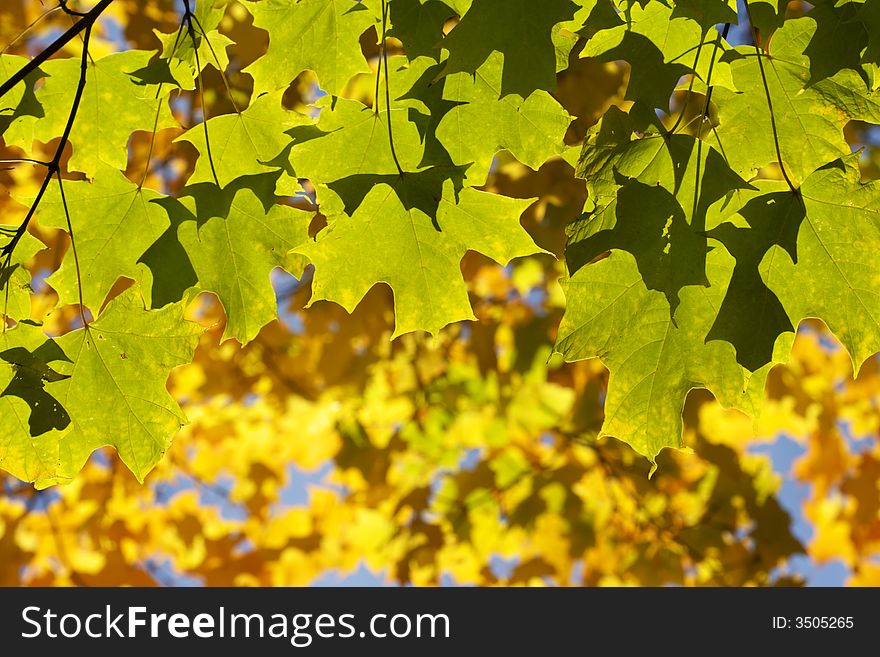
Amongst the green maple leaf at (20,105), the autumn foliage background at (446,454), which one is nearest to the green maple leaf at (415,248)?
the green maple leaf at (20,105)

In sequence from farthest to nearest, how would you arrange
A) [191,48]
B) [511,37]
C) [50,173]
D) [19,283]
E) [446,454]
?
[446,454]
[191,48]
[19,283]
[50,173]
[511,37]

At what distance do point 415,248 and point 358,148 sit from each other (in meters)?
0.23

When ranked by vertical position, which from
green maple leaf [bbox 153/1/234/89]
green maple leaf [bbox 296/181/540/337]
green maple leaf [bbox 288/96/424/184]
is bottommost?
green maple leaf [bbox 296/181/540/337]

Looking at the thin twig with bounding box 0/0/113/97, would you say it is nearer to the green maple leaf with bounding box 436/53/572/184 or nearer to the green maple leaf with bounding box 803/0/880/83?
the green maple leaf with bounding box 436/53/572/184

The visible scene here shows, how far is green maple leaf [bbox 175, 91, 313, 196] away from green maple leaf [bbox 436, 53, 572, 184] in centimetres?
38

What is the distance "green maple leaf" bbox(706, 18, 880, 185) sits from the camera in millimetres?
1507

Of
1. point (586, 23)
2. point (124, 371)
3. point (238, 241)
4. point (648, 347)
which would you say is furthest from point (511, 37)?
point (124, 371)

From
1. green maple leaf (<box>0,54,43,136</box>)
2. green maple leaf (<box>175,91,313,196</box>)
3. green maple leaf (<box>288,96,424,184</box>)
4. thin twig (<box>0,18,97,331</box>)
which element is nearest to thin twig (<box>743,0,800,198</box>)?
green maple leaf (<box>288,96,424,184</box>)

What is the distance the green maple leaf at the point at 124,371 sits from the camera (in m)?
1.64

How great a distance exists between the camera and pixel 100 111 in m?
1.87

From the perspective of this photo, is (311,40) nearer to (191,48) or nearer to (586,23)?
(191,48)

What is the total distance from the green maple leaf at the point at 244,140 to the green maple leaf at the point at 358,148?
7.9 inches

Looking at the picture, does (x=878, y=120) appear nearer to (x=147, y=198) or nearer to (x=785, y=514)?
(x=147, y=198)

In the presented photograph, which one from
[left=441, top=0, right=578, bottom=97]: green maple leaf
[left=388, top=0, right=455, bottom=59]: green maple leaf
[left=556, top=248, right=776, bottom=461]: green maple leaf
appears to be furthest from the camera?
[left=556, top=248, right=776, bottom=461]: green maple leaf
